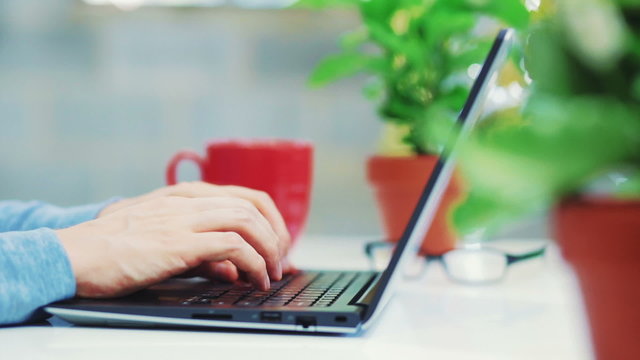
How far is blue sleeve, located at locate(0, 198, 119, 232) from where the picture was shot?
888 mm

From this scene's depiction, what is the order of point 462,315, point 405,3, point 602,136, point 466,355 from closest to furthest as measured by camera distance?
point 602,136, point 466,355, point 462,315, point 405,3

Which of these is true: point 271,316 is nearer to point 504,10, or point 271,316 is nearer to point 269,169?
point 269,169

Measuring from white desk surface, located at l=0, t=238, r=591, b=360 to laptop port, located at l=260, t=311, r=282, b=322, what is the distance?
13mm

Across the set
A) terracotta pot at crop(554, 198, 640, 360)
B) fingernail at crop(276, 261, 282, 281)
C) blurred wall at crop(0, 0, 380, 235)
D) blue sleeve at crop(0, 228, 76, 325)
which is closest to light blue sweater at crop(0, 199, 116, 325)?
blue sleeve at crop(0, 228, 76, 325)

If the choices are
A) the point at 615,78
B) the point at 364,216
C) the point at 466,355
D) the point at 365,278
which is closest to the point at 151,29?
A: the point at 364,216

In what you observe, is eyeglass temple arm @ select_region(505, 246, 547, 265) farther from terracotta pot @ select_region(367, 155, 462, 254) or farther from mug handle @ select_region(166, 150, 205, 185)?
mug handle @ select_region(166, 150, 205, 185)

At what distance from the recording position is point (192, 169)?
1.32 m

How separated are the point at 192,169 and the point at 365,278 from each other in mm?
606

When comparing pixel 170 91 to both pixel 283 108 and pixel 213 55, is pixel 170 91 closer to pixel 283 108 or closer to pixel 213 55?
pixel 213 55

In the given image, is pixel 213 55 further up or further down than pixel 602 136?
further up

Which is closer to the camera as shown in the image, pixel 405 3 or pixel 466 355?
pixel 466 355

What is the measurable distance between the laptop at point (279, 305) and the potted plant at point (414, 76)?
0.30 m

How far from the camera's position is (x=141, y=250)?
634 millimetres

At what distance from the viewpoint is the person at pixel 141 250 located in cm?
60
